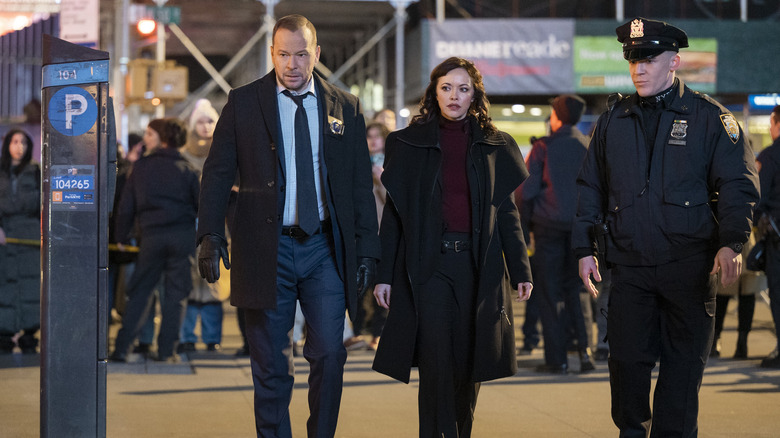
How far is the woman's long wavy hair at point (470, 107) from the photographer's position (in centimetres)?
563

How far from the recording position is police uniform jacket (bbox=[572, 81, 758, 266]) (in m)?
5.07

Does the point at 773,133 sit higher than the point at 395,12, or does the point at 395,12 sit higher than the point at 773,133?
the point at 395,12

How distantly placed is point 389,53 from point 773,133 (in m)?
10.8

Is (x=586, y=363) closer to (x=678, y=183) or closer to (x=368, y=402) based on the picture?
(x=368, y=402)

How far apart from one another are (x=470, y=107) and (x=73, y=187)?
6.40 feet

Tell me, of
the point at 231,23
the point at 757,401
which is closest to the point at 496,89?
the point at 231,23

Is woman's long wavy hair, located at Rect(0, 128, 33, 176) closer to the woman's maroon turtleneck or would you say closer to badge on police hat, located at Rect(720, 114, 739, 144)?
the woman's maroon turtleneck

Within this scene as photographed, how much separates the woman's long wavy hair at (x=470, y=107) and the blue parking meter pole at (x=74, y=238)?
1552mm

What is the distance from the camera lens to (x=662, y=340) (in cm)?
525

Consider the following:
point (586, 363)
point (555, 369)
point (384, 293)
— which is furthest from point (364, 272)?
point (586, 363)

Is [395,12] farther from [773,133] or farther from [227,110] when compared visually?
[227,110]

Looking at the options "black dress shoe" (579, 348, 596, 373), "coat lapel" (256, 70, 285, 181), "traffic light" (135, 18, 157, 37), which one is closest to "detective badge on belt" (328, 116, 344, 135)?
"coat lapel" (256, 70, 285, 181)

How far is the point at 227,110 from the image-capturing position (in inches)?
211

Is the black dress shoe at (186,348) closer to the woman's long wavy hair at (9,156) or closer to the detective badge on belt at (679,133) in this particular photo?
the woman's long wavy hair at (9,156)
